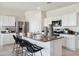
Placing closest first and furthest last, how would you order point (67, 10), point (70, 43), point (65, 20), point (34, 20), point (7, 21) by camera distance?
1. point (70, 43)
2. point (65, 20)
3. point (67, 10)
4. point (7, 21)
5. point (34, 20)

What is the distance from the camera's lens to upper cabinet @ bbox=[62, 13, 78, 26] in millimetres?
4683

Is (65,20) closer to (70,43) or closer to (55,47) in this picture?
(70,43)

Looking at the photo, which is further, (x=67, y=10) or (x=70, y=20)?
(x=67, y=10)

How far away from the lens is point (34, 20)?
718cm

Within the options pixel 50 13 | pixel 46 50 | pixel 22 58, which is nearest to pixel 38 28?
pixel 50 13

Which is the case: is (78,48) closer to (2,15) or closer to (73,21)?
(73,21)

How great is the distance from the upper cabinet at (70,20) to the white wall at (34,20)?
2.32 meters

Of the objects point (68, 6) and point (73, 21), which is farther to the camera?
point (68, 6)

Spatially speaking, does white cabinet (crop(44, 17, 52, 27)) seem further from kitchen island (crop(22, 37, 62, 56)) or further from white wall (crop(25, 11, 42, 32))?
kitchen island (crop(22, 37, 62, 56))

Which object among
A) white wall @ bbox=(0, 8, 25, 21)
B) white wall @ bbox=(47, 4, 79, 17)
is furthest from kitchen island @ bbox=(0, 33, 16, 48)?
white wall @ bbox=(47, 4, 79, 17)

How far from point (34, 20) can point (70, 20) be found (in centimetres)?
315

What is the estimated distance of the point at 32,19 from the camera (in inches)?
283

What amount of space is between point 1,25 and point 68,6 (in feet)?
15.2

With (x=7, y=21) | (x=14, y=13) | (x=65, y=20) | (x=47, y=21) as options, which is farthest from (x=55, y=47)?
(x=14, y=13)
